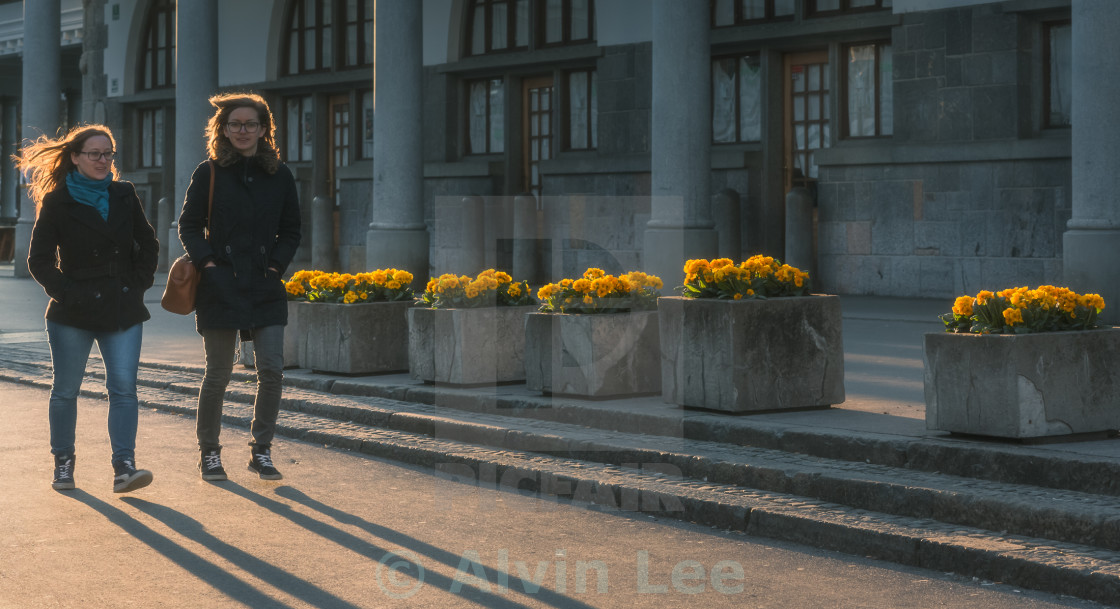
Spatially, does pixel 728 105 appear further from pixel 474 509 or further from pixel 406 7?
pixel 474 509

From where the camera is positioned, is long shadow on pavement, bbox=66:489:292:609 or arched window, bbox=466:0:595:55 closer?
long shadow on pavement, bbox=66:489:292:609

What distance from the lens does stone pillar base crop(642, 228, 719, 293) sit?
15.7 metres

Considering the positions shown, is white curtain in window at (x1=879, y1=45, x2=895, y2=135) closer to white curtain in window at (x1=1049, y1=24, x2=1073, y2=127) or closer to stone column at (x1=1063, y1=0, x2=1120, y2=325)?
white curtain in window at (x1=1049, y1=24, x2=1073, y2=127)

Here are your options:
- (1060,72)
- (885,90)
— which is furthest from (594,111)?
(1060,72)

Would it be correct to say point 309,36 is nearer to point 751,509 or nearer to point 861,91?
point 861,91

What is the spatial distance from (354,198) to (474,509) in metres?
19.0

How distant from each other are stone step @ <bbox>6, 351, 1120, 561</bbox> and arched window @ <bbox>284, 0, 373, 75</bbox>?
1644cm

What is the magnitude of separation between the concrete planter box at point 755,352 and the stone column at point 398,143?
34.1 feet

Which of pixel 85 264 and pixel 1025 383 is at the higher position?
pixel 85 264

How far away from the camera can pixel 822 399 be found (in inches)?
330

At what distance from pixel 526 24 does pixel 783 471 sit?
16808 mm

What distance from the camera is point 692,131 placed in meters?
15.9

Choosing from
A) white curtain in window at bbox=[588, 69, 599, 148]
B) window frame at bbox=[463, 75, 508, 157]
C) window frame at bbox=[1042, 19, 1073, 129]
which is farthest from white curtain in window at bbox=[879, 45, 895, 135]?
window frame at bbox=[463, 75, 508, 157]

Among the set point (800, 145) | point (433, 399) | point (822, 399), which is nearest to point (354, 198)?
point (800, 145)
